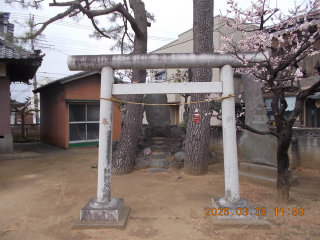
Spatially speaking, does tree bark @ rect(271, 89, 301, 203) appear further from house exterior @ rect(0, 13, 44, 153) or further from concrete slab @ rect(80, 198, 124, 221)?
house exterior @ rect(0, 13, 44, 153)

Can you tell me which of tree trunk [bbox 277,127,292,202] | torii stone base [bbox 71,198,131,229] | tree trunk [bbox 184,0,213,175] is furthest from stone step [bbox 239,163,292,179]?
torii stone base [bbox 71,198,131,229]

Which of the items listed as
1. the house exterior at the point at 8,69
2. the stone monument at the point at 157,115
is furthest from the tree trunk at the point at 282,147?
the house exterior at the point at 8,69

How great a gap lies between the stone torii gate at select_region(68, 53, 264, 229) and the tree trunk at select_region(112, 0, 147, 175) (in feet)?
9.32

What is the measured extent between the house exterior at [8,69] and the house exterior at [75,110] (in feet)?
5.31

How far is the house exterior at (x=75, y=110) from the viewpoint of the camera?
1148cm

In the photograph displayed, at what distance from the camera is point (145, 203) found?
15.3 ft

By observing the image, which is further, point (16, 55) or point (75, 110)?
point (75, 110)

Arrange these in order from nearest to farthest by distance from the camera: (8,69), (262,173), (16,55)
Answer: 1. (262,173)
2. (16,55)
3. (8,69)

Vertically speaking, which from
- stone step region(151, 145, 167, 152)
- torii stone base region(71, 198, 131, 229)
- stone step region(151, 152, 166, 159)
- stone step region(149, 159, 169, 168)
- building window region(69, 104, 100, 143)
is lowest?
torii stone base region(71, 198, 131, 229)

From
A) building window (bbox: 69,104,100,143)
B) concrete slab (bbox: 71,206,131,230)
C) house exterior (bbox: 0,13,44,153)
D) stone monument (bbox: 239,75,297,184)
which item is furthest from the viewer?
building window (bbox: 69,104,100,143)

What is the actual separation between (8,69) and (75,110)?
3.46 meters

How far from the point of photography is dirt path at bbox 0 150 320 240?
3.46m

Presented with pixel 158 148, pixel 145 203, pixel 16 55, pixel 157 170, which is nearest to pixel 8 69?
pixel 16 55

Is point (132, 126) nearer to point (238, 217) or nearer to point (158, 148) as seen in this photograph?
point (158, 148)
